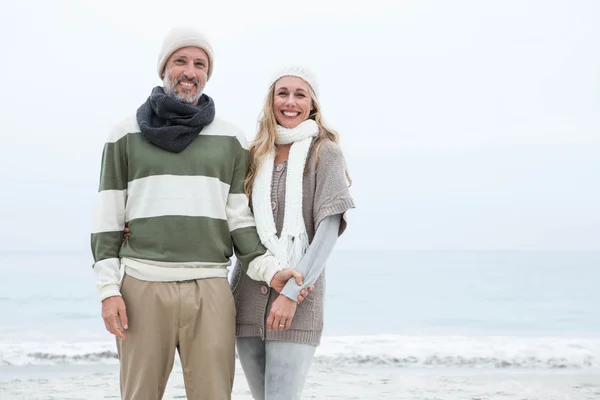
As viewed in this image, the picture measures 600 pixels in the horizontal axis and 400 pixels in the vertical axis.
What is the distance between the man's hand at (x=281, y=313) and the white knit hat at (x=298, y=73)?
93 centimetres

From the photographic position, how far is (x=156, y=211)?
2.63 meters

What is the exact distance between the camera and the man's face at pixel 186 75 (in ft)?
8.90

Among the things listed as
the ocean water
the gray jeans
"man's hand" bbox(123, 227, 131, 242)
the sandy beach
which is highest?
"man's hand" bbox(123, 227, 131, 242)

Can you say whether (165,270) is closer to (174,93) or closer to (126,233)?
(126,233)

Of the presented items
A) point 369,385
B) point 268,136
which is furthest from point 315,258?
point 369,385

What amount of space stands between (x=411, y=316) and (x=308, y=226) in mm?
11267

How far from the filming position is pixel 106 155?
2646 mm

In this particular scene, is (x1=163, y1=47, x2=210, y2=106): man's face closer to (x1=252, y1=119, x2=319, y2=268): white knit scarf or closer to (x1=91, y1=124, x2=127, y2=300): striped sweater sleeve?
(x1=91, y1=124, x2=127, y2=300): striped sweater sleeve

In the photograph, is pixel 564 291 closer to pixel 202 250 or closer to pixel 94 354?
pixel 94 354

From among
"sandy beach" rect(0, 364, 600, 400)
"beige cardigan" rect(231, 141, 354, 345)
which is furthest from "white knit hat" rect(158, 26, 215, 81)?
"sandy beach" rect(0, 364, 600, 400)

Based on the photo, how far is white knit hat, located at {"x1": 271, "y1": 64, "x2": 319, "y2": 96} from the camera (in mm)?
2871

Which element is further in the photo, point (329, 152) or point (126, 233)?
point (329, 152)

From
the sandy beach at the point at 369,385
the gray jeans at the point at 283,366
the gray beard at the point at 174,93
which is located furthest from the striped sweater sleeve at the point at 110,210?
the sandy beach at the point at 369,385

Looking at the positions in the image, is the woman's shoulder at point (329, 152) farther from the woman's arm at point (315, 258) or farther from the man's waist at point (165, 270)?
the man's waist at point (165, 270)
